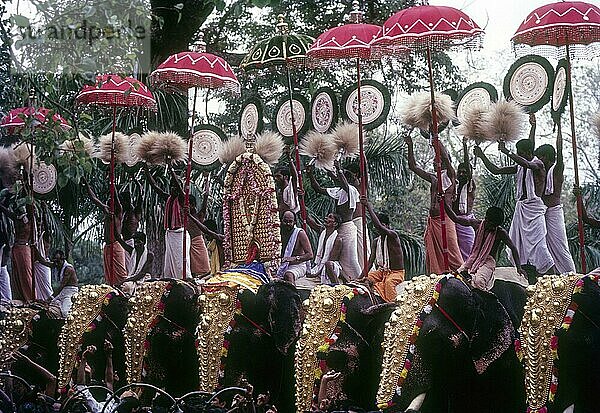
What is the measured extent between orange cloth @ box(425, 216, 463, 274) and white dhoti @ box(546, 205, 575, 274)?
53 cm

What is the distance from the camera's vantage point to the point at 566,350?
12.1 feet

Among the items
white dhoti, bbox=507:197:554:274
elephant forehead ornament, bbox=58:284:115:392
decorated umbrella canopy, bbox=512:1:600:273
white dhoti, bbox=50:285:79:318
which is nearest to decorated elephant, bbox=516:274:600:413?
decorated umbrella canopy, bbox=512:1:600:273

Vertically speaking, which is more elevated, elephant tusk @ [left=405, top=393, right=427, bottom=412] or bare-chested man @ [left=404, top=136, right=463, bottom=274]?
bare-chested man @ [left=404, top=136, right=463, bottom=274]

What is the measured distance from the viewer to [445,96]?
5691 millimetres

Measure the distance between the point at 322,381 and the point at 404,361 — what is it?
1.92 feet

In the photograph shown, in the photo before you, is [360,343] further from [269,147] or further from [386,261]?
[269,147]

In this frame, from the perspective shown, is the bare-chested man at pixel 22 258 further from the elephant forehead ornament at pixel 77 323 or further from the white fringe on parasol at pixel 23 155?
the elephant forehead ornament at pixel 77 323

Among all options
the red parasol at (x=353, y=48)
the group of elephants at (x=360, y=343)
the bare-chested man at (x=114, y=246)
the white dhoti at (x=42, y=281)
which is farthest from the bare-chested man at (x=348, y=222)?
the white dhoti at (x=42, y=281)

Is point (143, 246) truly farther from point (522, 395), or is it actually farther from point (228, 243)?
point (522, 395)

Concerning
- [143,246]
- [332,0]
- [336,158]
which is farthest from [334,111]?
[332,0]

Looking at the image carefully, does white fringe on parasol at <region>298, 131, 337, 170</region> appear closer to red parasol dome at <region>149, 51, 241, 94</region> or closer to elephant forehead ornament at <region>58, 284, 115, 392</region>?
red parasol dome at <region>149, 51, 241, 94</region>

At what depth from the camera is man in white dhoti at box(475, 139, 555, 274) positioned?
5328 mm

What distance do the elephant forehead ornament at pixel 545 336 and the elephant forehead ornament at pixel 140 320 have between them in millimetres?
2319

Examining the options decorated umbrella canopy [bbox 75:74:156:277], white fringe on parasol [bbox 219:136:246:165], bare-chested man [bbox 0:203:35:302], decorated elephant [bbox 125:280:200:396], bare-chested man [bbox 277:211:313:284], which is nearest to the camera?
decorated elephant [bbox 125:280:200:396]
